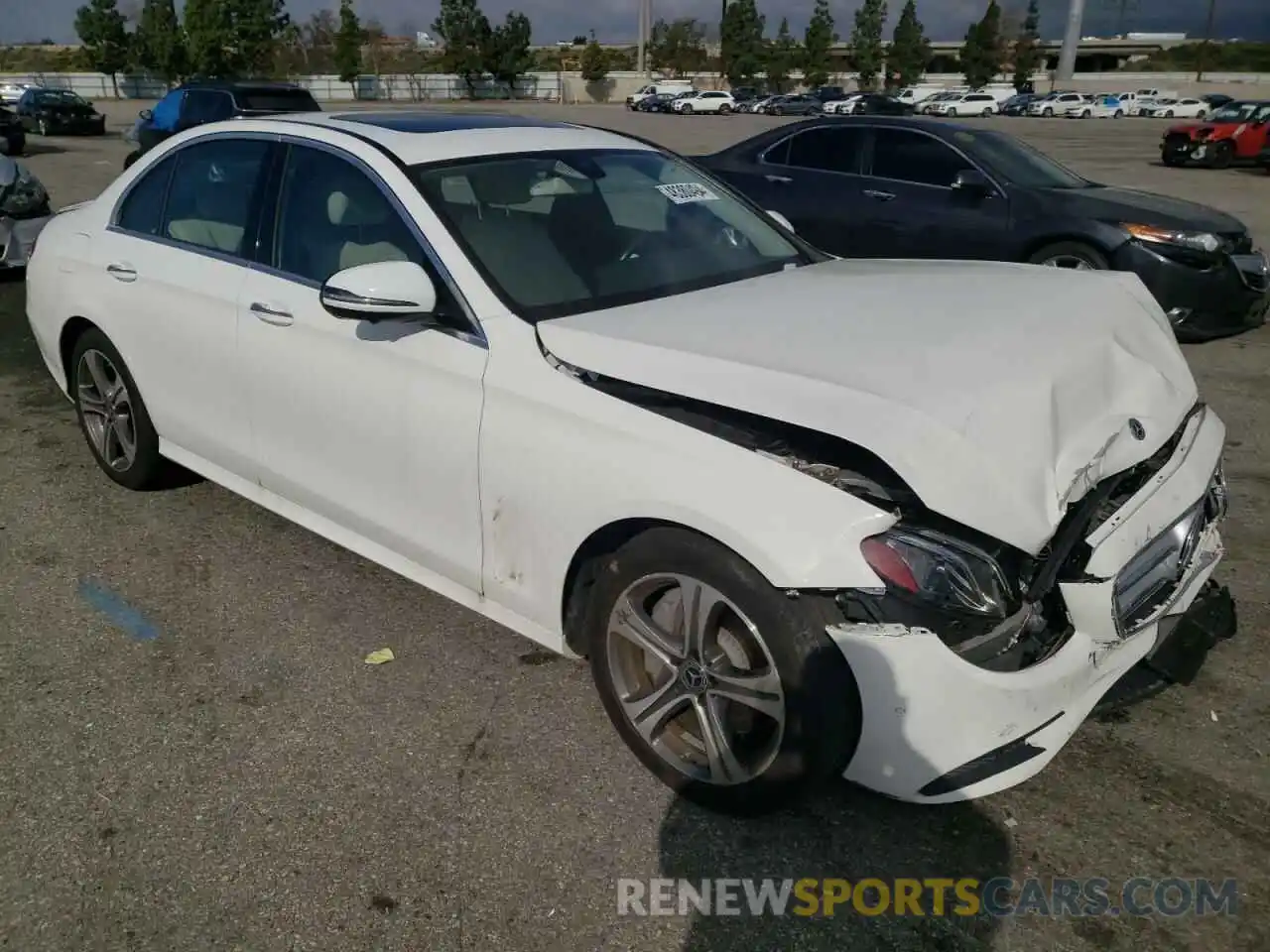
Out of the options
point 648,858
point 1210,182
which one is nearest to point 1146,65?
point 1210,182

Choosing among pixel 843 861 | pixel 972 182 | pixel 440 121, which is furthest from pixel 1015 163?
pixel 843 861

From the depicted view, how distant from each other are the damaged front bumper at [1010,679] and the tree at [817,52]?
89.8 metres

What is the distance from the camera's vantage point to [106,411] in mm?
4574

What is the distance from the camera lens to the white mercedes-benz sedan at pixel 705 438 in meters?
2.31

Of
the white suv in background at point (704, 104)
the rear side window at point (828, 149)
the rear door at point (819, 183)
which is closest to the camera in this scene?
the rear door at point (819, 183)

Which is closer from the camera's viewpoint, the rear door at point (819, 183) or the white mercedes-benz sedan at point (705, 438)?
the white mercedes-benz sedan at point (705, 438)

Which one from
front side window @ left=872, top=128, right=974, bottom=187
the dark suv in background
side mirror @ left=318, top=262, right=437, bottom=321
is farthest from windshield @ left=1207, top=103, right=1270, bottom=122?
side mirror @ left=318, top=262, right=437, bottom=321

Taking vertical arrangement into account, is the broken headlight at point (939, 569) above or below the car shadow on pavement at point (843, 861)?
above

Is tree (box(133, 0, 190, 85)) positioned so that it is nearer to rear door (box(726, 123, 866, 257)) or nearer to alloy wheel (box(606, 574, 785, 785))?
rear door (box(726, 123, 866, 257))

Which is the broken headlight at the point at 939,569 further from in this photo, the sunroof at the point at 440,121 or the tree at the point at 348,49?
the tree at the point at 348,49

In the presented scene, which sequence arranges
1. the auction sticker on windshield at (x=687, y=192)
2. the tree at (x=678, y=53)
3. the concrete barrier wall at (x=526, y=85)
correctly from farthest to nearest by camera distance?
1. the tree at (x=678, y=53)
2. the concrete barrier wall at (x=526, y=85)
3. the auction sticker on windshield at (x=687, y=192)

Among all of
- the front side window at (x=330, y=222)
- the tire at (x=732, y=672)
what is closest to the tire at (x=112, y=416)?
the front side window at (x=330, y=222)

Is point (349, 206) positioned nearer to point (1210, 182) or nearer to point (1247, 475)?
point (1247, 475)

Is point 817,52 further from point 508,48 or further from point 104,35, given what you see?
point 104,35
